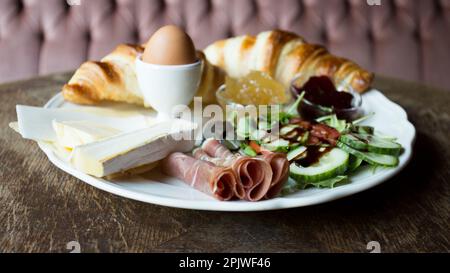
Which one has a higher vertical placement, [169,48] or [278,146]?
[169,48]

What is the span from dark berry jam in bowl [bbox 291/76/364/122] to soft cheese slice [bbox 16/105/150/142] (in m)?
0.41

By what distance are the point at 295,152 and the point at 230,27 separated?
1.27 metres

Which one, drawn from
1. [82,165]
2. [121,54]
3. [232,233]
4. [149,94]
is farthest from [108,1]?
[232,233]

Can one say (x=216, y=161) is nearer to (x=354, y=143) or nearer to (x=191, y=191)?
(x=191, y=191)

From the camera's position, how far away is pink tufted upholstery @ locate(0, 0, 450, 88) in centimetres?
202

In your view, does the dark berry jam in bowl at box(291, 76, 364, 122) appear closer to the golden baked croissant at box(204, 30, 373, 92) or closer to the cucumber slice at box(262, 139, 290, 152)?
the golden baked croissant at box(204, 30, 373, 92)

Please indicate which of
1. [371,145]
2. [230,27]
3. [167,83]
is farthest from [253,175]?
[230,27]

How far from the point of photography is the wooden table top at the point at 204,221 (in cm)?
74

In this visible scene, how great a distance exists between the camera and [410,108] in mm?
1464

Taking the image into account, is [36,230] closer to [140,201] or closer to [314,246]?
[140,201]

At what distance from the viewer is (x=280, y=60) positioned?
59.1 inches

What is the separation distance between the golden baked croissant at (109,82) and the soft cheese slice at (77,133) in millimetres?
296
